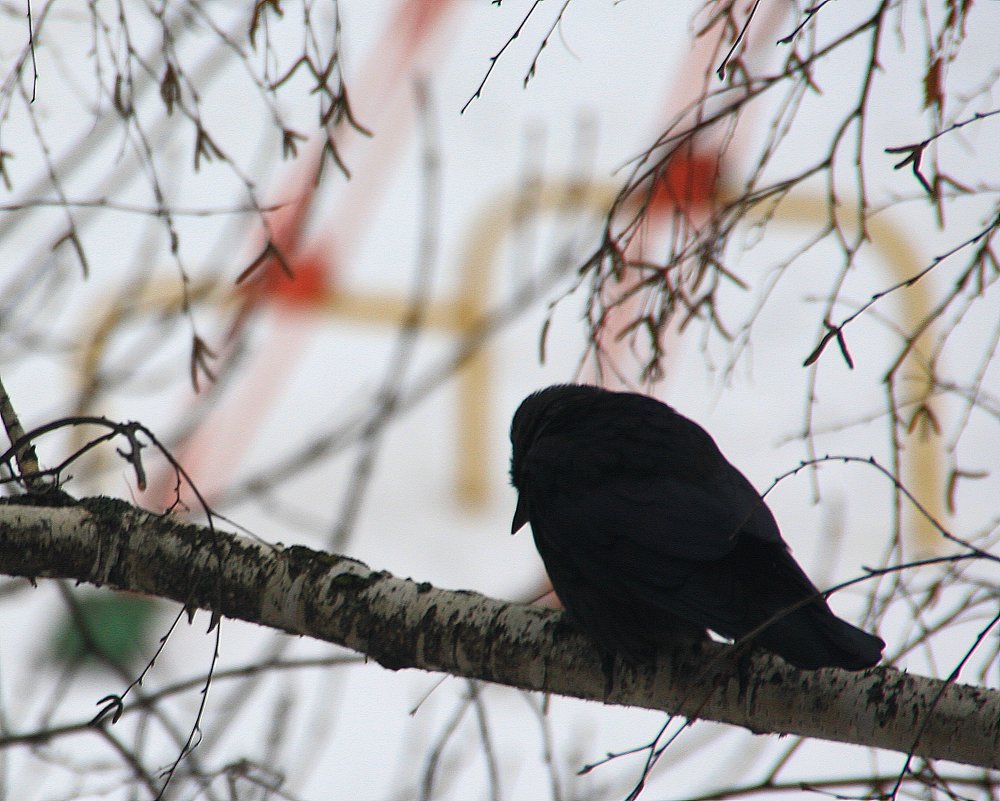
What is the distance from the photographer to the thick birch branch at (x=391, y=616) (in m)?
1.40

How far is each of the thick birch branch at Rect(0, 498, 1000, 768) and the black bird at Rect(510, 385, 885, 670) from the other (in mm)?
62

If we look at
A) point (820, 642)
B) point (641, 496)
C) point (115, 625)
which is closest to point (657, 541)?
point (641, 496)

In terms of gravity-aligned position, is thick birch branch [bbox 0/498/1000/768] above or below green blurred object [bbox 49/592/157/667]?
below

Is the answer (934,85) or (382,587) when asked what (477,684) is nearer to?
(382,587)

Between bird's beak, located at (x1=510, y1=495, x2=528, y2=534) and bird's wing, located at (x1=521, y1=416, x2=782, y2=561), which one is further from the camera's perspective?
→ bird's beak, located at (x1=510, y1=495, x2=528, y2=534)

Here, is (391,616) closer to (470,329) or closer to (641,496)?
(641,496)

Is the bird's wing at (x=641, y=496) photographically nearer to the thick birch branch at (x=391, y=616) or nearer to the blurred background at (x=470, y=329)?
the thick birch branch at (x=391, y=616)

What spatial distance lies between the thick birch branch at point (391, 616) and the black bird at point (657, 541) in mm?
62

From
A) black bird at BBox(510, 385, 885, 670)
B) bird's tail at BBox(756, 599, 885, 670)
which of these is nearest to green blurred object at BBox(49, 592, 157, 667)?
black bird at BBox(510, 385, 885, 670)

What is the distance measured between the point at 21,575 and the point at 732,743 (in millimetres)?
3984

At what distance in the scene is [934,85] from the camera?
1395 millimetres

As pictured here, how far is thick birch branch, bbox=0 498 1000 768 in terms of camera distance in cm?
140

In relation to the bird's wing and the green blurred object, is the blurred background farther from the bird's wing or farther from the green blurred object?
the bird's wing

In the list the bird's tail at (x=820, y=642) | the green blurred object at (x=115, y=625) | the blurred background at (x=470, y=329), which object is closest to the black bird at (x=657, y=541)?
the bird's tail at (x=820, y=642)
